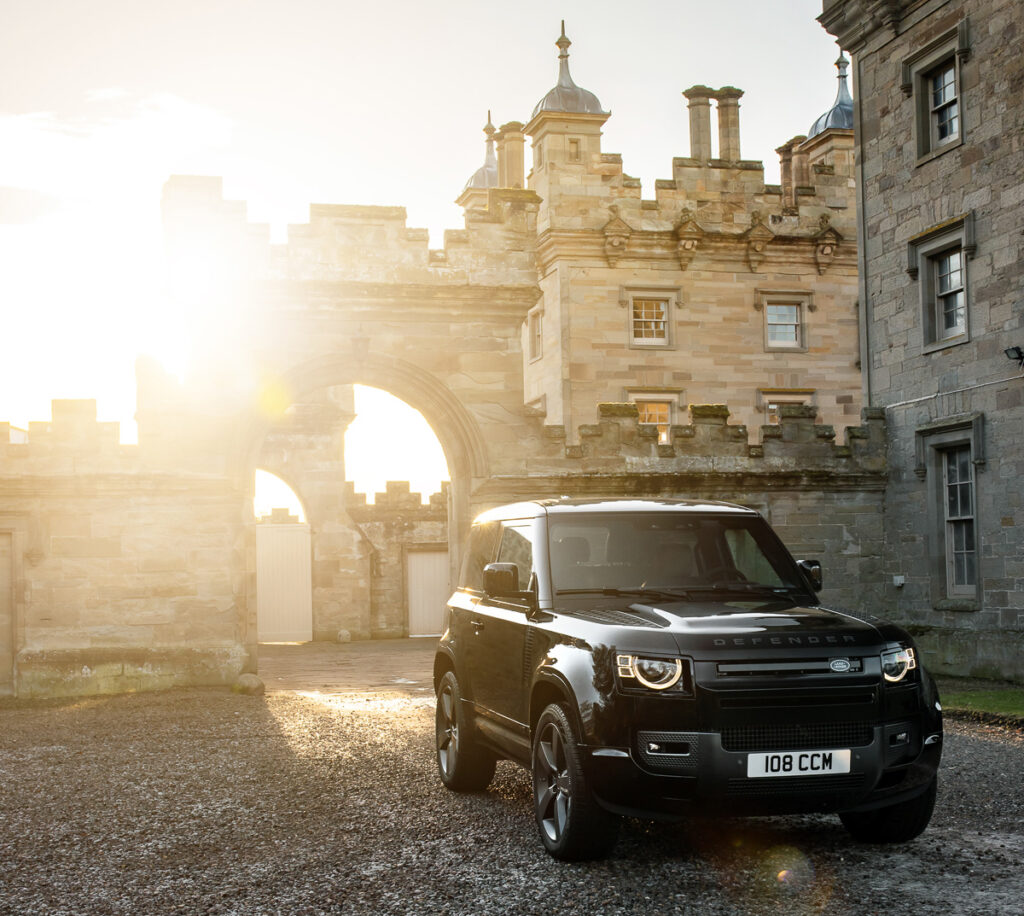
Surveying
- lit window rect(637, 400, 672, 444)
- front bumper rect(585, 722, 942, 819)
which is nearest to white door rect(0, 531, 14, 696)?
front bumper rect(585, 722, 942, 819)

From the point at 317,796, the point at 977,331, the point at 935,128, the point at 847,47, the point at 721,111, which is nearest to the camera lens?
the point at 317,796

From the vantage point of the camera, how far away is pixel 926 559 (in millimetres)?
18953

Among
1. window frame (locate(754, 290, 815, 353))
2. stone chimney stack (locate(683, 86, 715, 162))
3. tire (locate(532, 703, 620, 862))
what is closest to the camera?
tire (locate(532, 703, 620, 862))

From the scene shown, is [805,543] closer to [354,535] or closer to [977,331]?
[977,331]

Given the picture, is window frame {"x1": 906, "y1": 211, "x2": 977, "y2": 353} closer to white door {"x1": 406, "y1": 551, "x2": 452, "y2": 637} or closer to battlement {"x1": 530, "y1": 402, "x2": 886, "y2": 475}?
battlement {"x1": 530, "y1": 402, "x2": 886, "y2": 475}

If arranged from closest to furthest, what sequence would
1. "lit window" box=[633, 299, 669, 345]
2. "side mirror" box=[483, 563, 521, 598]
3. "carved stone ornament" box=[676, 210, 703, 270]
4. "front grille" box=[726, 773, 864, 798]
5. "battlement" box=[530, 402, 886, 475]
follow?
"front grille" box=[726, 773, 864, 798], "side mirror" box=[483, 563, 521, 598], "battlement" box=[530, 402, 886, 475], "carved stone ornament" box=[676, 210, 703, 270], "lit window" box=[633, 299, 669, 345]

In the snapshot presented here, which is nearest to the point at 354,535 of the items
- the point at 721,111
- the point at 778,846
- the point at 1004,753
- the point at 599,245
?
the point at 599,245

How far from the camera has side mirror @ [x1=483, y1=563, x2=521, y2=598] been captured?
296 inches

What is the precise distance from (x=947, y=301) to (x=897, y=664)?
1321 cm

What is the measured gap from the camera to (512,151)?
103 ft

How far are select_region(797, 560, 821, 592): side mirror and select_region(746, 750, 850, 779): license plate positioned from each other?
1.75 m

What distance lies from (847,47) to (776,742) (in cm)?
1671

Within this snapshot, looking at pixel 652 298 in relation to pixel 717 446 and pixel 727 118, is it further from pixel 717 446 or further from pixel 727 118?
pixel 717 446

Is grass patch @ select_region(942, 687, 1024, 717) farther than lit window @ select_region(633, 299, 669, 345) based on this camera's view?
No
